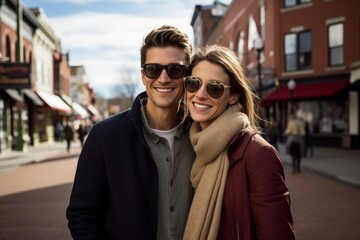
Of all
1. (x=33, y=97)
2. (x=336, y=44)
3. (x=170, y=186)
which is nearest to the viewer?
(x=170, y=186)

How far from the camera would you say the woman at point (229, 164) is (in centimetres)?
226

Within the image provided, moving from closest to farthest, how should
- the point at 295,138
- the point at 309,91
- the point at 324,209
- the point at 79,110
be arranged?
the point at 324,209 < the point at 295,138 < the point at 309,91 < the point at 79,110

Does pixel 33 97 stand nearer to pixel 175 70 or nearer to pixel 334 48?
pixel 334 48

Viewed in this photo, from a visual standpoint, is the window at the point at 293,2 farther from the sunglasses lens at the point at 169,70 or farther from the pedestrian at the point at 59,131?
the sunglasses lens at the point at 169,70

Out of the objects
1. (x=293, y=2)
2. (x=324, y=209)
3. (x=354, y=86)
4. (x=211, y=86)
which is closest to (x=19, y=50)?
(x=293, y=2)

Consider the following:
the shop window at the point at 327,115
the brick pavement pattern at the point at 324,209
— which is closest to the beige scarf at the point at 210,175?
the brick pavement pattern at the point at 324,209

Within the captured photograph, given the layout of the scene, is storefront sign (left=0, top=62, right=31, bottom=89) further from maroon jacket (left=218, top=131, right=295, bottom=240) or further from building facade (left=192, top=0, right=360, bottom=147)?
maroon jacket (left=218, top=131, right=295, bottom=240)

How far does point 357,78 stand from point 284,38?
5.76 m

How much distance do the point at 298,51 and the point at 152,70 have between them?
25176 millimetres

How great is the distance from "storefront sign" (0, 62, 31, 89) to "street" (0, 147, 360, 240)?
800 centimetres

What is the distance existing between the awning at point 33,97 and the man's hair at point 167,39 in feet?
88.9

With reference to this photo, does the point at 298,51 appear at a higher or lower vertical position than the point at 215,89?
higher

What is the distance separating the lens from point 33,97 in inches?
1128

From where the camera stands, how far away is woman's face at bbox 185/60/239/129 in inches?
103
